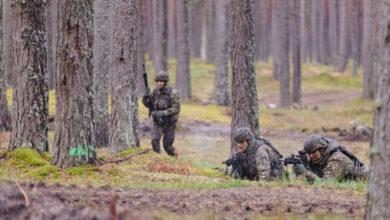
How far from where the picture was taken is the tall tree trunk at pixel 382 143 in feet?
18.3

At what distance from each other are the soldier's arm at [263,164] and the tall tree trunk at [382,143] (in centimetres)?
523

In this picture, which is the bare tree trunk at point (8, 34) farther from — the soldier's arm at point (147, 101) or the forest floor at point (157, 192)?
the soldier's arm at point (147, 101)

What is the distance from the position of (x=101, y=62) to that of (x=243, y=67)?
5.56m

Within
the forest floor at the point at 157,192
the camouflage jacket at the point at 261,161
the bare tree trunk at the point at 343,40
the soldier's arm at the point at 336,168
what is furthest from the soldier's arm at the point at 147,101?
the bare tree trunk at the point at 343,40

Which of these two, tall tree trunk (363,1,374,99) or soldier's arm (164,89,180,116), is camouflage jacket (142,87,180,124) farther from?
tall tree trunk (363,1,374,99)

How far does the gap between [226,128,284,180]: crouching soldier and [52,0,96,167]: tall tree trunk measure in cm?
255

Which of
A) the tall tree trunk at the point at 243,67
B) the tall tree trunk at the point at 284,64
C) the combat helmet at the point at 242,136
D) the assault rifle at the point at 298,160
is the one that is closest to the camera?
the combat helmet at the point at 242,136

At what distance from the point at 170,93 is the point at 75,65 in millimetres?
5350

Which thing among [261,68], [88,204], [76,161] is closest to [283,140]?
[76,161]

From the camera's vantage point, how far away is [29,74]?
35.5 ft

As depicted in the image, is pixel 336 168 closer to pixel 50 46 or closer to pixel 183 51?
pixel 183 51

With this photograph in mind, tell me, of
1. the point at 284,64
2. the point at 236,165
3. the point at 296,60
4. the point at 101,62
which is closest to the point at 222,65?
the point at 284,64

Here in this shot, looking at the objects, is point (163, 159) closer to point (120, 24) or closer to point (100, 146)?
point (120, 24)

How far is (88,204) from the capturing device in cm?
749
